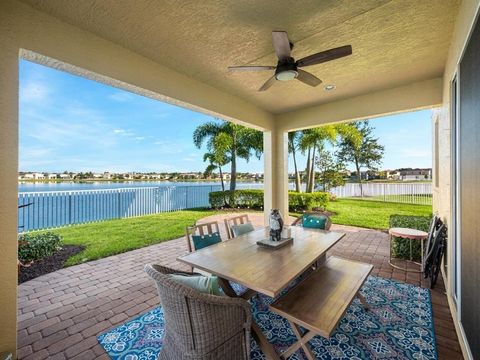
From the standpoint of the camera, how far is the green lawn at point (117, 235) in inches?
161

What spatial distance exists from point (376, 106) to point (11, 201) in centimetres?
519

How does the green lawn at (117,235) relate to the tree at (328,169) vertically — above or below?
below

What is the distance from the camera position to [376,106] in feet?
12.7

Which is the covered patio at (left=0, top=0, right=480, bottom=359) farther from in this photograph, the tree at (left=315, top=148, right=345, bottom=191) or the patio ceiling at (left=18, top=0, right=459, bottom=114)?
the tree at (left=315, top=148, right=345, bottom=191)

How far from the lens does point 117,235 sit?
5.12 metres

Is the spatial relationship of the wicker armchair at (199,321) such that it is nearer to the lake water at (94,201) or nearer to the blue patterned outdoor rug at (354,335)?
the blue patterned outdoor rug at (354,335)

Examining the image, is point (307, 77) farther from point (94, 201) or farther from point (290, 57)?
point (94, 201)

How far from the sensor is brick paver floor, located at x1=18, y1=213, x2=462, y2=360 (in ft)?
5.98

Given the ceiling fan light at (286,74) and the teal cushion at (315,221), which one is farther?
the teal cushion at (315,221)

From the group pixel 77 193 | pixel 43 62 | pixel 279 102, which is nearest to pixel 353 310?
pixel 279 102

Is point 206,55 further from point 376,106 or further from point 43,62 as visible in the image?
point 376,106

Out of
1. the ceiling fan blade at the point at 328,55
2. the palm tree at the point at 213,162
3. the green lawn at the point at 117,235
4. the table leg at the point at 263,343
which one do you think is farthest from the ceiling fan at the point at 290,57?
the palm tree at the point at 213,162

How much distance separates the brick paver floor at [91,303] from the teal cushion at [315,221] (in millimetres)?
1104

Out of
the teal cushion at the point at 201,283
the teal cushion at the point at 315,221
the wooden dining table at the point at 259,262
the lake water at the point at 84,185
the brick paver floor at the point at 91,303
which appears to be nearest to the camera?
the teal cushion at the point at 201,283
